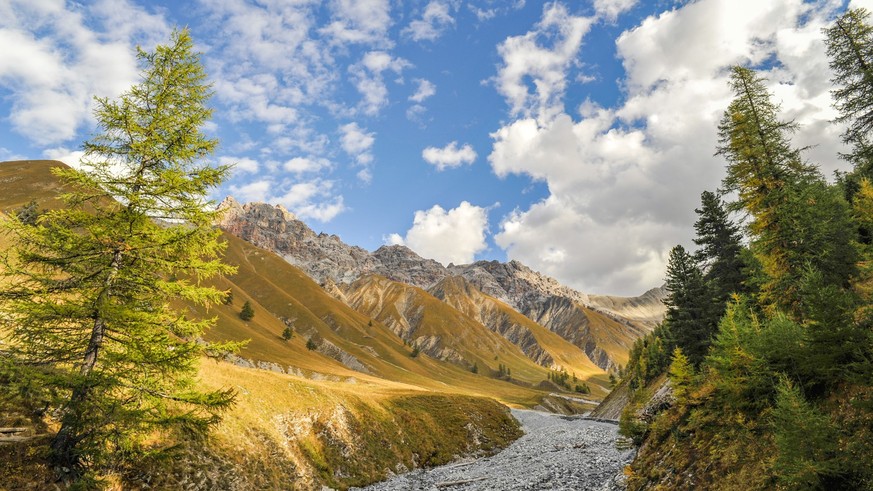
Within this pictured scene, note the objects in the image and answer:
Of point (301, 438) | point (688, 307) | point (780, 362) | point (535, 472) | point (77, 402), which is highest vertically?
point (688, 307)

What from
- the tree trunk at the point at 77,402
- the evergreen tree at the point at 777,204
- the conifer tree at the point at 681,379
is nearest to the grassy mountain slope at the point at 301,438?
the tree trunk at the point at 77,402

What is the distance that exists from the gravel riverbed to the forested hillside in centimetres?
334

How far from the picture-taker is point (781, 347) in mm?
12828

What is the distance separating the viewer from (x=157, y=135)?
1520cm

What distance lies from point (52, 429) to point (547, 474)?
25.8 m

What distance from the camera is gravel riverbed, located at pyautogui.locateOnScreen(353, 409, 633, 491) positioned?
22359 mm

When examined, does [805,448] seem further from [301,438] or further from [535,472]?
[301,438]

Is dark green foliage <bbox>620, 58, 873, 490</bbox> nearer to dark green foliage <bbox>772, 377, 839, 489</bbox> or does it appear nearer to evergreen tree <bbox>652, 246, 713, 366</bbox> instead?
dark green foliage <bbox>772, 377, 839, 489</bbox>

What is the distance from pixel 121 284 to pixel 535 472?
2640 cm

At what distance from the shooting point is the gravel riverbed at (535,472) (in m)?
22.4

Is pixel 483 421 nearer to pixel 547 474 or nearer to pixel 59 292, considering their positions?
pixel 547 474

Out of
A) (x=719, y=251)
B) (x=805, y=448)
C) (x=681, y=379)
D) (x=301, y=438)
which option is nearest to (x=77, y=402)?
(x=301, y=438)

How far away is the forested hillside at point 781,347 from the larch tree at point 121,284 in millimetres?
17474

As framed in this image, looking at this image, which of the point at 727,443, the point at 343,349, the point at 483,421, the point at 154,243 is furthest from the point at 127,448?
the point at 343,349
